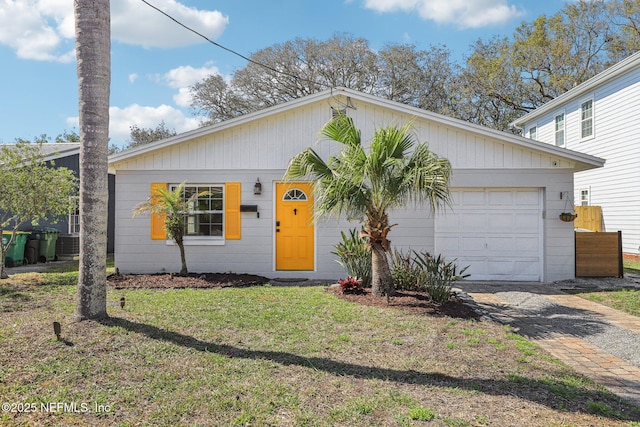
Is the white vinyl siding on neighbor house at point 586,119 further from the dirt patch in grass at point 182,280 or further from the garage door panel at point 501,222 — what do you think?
the dirt patch in grass at point 182,280

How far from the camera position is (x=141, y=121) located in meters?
Answer: 30.4

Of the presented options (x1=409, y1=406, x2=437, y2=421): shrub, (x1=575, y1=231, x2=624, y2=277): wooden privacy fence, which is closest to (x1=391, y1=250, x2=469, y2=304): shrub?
(x1=409, y1=406, x2=437, y2=421): shrub

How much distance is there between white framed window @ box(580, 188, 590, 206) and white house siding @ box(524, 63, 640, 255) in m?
0.20

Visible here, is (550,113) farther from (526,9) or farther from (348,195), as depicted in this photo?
(348,195)

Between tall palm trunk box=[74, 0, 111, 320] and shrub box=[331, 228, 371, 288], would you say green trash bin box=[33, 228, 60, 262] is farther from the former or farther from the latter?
shrub box=[331, 228, 371, 288]

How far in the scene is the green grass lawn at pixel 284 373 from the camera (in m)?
3.09

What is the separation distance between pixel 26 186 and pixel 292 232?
5.83 metres

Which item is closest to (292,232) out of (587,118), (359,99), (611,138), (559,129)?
(359,99)

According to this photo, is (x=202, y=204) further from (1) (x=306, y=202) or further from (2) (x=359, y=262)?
(2) (x=359, y=262)

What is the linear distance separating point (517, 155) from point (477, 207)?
1.43 m

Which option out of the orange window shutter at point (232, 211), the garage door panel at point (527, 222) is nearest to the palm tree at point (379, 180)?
the orange window shutter at point (232, 211)

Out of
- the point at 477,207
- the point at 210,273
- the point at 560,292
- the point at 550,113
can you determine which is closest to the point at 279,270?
the point at 210,273

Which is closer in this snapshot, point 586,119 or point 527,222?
point 527,222

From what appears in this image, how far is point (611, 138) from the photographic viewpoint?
14516 millimetres
